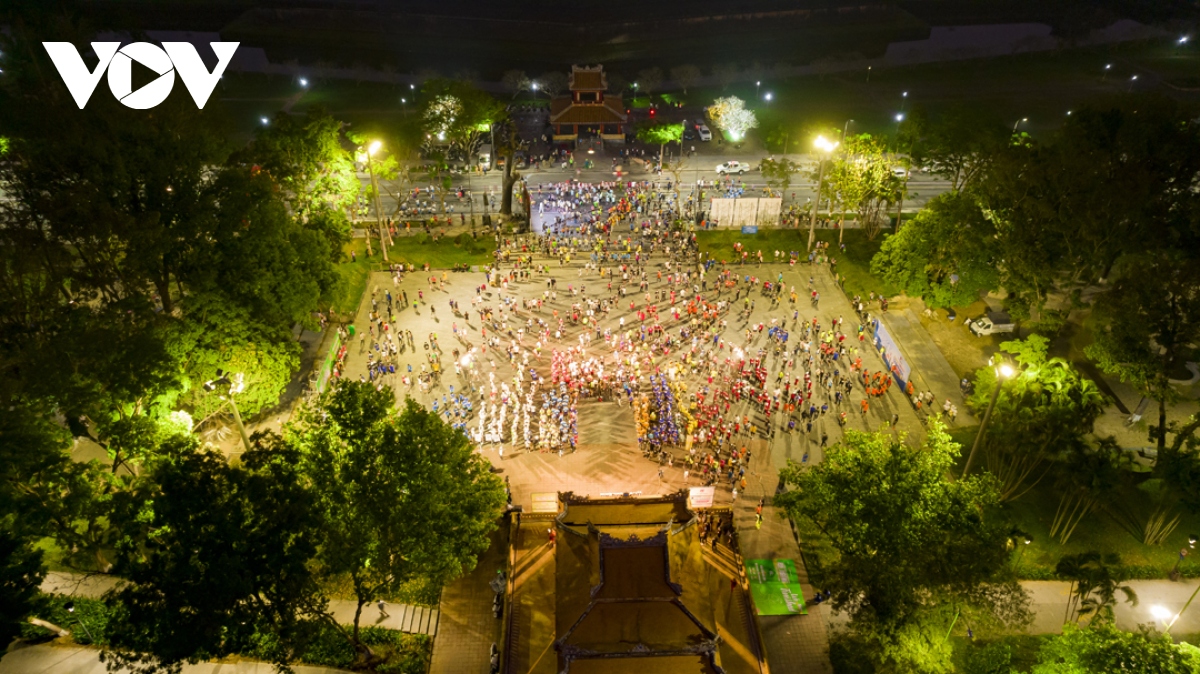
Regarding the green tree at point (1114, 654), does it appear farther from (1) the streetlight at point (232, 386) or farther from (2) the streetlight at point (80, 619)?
(2) the streetlight at point (80, 619)

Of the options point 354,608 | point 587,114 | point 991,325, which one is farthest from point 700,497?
point 587,114

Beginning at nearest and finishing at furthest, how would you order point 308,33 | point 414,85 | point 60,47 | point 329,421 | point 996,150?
point 329,421, point 60,47, point 996,150, point 414,85, point 308,33

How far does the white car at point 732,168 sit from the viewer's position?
69.7 meters

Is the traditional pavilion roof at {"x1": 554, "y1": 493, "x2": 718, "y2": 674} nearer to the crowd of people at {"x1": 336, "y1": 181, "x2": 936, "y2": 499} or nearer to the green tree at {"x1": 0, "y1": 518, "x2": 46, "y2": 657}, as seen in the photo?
the crowd of people at {"x1": 336, "y1": 181, "x2": 936, "y2": 499}

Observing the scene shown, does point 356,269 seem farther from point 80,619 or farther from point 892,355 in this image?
point 892,355

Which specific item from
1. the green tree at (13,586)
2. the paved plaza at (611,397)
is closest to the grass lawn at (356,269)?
the paved plaza at (611,397)

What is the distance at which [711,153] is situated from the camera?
74.8 m

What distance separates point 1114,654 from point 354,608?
2511cm

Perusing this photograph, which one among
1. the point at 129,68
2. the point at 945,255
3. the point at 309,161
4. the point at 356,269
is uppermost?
the point at 129,68

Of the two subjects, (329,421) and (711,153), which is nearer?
(329,421)

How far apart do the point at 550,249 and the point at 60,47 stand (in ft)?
106

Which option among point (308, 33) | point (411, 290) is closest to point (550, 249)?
point (411, 290)

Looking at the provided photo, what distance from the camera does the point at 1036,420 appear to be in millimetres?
27500

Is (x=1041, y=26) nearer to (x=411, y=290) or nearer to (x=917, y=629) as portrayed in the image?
(x=411, y=290)
